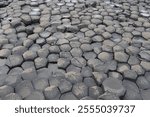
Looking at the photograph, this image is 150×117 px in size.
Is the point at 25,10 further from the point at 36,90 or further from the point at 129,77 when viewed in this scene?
the point at 129,77

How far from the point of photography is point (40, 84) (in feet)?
5.38

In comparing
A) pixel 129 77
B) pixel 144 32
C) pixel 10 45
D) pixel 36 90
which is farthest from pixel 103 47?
pixel 10 45

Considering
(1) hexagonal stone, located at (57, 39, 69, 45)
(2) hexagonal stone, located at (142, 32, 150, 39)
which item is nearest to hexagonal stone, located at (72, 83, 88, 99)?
(1) hexagonal stone, located at (57, 39, 69, 45)

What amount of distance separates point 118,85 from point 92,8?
158 cm

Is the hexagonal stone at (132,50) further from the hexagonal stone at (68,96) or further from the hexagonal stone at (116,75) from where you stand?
the hexagonal stone at (68,96)

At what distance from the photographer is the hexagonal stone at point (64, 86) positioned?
1587 mm

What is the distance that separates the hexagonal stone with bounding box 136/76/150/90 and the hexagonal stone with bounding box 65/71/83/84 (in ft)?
1.70

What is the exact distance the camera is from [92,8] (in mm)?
2836

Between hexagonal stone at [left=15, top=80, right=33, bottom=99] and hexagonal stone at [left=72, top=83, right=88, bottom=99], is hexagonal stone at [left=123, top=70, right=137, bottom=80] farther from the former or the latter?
hexagonal stone at [left=15, top=80, right=33, bottom=99]

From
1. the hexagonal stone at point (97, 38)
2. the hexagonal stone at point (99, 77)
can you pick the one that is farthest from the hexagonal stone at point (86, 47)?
the hexagonal stone at point (99, 77)

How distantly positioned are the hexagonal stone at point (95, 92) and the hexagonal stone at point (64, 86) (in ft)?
0.59

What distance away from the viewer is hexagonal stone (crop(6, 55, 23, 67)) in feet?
6.02

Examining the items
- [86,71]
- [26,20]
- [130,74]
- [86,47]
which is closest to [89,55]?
[86,47]

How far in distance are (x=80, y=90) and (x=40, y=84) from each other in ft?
1.16
